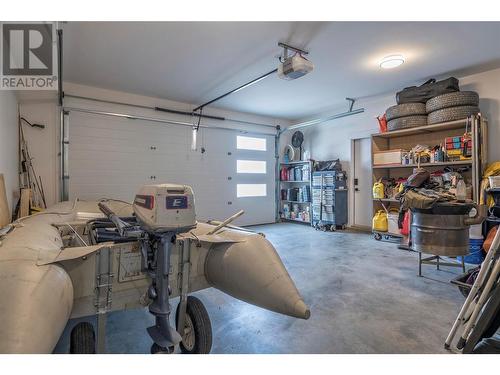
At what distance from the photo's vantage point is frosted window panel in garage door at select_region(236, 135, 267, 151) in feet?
21.4

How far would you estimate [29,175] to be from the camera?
4207 mm

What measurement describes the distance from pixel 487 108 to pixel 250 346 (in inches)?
187

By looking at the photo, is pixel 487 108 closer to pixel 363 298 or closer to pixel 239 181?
pixel 363 298

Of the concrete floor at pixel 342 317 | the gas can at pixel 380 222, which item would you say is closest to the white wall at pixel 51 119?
the concrete floor at pixel 342 317

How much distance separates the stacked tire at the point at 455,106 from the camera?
379 cm

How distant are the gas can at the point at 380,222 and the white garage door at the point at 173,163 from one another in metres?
2.80

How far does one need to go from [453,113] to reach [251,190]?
421cm

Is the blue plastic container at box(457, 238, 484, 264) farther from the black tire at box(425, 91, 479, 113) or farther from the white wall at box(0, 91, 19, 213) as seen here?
the white wall at box(0, 91, 19, 213)

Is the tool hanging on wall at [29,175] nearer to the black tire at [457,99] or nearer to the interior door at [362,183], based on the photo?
the interior door at [362,183]

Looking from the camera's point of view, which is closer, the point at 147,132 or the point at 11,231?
the point at 11,231

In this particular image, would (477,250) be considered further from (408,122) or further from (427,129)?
(408,122)

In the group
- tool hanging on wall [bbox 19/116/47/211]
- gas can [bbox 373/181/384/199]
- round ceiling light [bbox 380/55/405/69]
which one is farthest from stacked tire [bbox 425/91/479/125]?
tool hanging on wall [bbox 19/116/47/211]

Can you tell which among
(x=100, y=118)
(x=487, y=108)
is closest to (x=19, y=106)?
(x=100, y=118)
